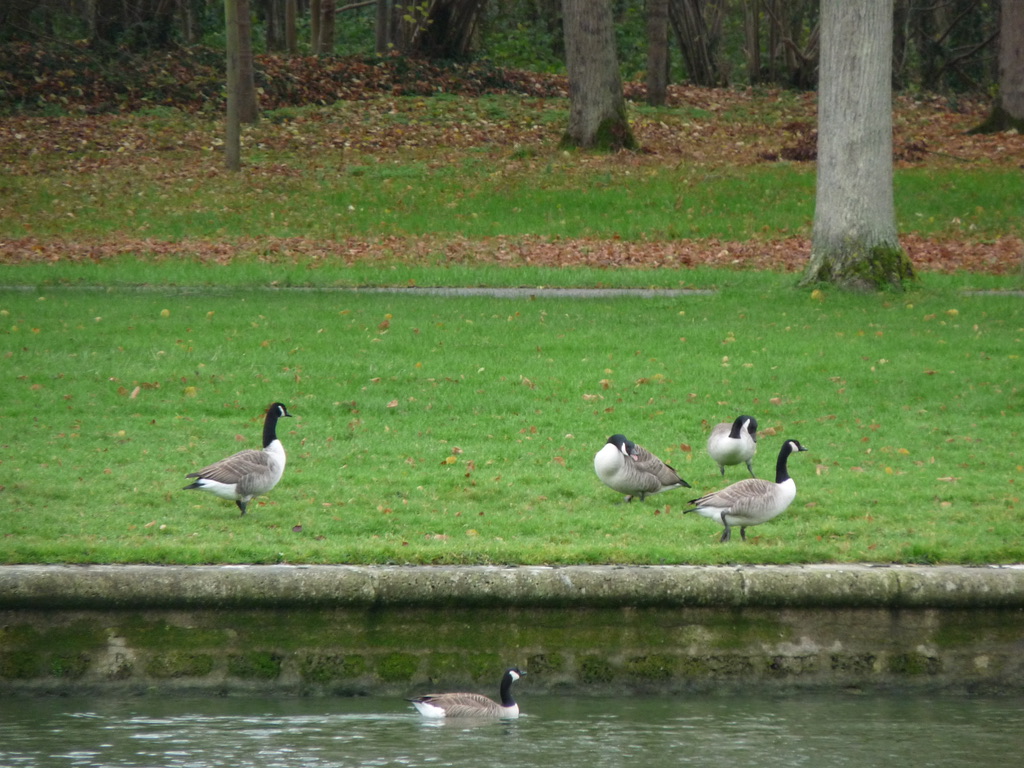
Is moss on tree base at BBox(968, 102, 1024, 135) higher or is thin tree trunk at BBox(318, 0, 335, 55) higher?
thin tree trunk at BBox(318, 0, 335, 55)

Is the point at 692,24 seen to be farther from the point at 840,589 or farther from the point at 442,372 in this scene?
the point at 840,589

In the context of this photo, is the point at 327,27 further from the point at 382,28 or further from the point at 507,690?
the point at 507,690

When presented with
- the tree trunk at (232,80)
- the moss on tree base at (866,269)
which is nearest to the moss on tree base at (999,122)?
the moss on tree base at (866,269)

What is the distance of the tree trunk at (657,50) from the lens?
3456cm

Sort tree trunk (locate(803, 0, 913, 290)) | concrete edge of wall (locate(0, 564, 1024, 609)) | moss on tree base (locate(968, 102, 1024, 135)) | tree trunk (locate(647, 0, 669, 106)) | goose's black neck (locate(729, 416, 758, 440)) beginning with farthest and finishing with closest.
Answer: tree trunk (locate(647, 0, 669, 106)), moss on tree base (locate(968, 102, 1024, 135)), tree trunk (locate(803, 0, 913, 290)), goose's black neck (locate(729, 416, 758, 440)), concrete edge of wall (locate(0, 564, 1024, 609))

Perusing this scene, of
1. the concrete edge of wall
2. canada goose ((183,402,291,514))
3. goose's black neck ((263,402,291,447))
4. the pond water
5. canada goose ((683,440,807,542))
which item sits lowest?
the pond water

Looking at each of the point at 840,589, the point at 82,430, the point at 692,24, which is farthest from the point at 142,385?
the point at 692,24

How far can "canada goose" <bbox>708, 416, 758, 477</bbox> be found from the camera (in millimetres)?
10172

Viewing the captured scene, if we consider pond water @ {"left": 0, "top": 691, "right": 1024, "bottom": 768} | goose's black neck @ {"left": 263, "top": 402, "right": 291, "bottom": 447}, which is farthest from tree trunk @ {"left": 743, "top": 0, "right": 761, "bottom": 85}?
pond water @ {"left": 0, "top": 691, "right": 1024, "bottom": 768}

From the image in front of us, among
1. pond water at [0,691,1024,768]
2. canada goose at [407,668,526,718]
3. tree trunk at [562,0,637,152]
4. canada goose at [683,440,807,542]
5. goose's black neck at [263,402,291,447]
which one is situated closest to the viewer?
pond water at [0,691,1024,768]

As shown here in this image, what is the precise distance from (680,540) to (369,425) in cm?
417

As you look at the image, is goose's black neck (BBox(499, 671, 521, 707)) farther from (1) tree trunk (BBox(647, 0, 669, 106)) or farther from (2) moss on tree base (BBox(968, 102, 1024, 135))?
(1) tree trunk (BBox(647, 0, 669, 106))

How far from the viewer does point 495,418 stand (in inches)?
497

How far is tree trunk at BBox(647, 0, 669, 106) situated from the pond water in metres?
28.9
